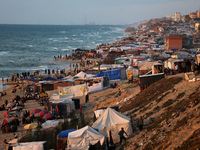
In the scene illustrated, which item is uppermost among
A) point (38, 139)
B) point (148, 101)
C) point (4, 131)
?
point (148, 101)

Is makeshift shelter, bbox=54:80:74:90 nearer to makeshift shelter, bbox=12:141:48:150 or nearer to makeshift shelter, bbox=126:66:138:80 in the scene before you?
makeshift shelter, bbox=126:66:138:80

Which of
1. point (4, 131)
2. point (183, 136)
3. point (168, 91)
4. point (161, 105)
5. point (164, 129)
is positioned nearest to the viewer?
point (183, 136)

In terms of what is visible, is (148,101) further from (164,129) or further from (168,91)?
(164,129)

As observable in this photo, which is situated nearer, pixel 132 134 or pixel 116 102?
pixel 132 134

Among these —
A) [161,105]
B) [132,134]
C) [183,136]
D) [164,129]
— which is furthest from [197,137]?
[161,105]

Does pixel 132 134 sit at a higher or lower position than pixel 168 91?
lower

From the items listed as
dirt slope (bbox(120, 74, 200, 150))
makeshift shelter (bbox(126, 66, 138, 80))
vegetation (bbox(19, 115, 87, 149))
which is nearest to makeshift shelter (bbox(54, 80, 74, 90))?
makeshift shelter (bbox(126, 66, 138, 80))

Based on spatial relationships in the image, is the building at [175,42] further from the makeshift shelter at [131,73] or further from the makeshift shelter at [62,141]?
the makeshift shelter at [62,141]

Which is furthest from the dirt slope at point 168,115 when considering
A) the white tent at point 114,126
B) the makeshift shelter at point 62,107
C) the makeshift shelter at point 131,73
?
the makeshift shelter at point 131,73
